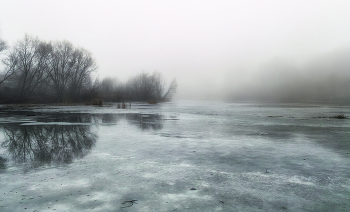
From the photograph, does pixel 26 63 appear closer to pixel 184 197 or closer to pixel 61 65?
pixel 61 65

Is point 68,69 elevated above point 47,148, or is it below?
above

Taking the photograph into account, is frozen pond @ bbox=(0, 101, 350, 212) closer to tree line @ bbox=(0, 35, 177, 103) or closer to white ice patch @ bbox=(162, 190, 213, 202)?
white ice patch @ bbox=(162, 190, 213, 202)

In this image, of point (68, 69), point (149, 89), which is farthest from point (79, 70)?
point (149, 89)

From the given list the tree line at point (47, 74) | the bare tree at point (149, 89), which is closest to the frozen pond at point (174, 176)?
the tree line at point (47, 74)

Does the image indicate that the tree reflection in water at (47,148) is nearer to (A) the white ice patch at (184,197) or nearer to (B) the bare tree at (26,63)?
(A) the white ice patch at (184,197)

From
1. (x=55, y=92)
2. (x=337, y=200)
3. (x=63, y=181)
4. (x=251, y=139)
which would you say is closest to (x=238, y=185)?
(x=337, y=200)

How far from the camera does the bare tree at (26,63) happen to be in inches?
1602

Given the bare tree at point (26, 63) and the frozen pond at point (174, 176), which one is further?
the bare tree at point (26, 63)

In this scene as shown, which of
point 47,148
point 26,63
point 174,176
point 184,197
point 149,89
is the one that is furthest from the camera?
point 149,89

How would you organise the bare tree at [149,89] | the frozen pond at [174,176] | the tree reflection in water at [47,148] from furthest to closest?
1. the bare tree at [149,89]
2. the tree reflection in water at [47,148]
3. the frozen pond at [174,176]

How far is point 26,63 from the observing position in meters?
42.6

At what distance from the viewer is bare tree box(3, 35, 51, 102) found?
134 feet

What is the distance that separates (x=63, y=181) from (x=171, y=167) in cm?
214

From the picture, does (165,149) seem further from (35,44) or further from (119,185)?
(35,44)
